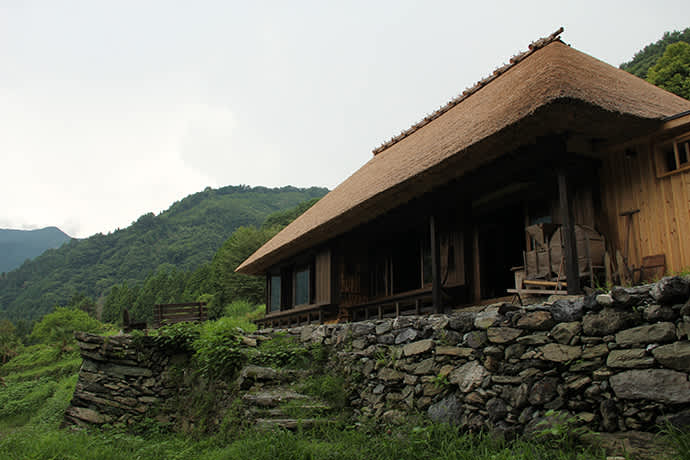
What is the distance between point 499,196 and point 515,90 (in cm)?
198

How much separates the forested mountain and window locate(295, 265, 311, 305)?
5731cm

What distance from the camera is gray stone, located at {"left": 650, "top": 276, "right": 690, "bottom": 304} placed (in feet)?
13.7

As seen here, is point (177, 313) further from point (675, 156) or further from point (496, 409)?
point (675, 156)

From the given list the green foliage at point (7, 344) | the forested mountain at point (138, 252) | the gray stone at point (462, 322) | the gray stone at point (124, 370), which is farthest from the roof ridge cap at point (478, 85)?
the forested mountain at point (138, 252)

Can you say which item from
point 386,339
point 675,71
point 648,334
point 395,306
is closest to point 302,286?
point 395,306

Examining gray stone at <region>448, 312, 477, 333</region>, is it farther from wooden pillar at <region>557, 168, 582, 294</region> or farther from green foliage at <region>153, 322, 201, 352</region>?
green foliage at <region>153, 322, 201, 352</region>

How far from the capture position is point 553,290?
6.98m

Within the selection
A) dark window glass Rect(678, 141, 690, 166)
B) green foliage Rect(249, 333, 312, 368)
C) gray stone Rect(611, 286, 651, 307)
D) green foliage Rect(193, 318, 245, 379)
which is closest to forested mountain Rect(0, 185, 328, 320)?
green foliage Rect(193, 318, 245, 379)

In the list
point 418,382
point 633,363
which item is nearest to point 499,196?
point 418,382

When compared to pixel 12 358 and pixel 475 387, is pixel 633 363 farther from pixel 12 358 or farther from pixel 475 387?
pixel 12 358

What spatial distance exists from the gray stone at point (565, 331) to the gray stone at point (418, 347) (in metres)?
1.76

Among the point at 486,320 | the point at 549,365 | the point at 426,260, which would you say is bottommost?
the point at 549,365

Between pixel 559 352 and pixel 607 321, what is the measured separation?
0.56 m

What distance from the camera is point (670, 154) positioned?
22.2ft
